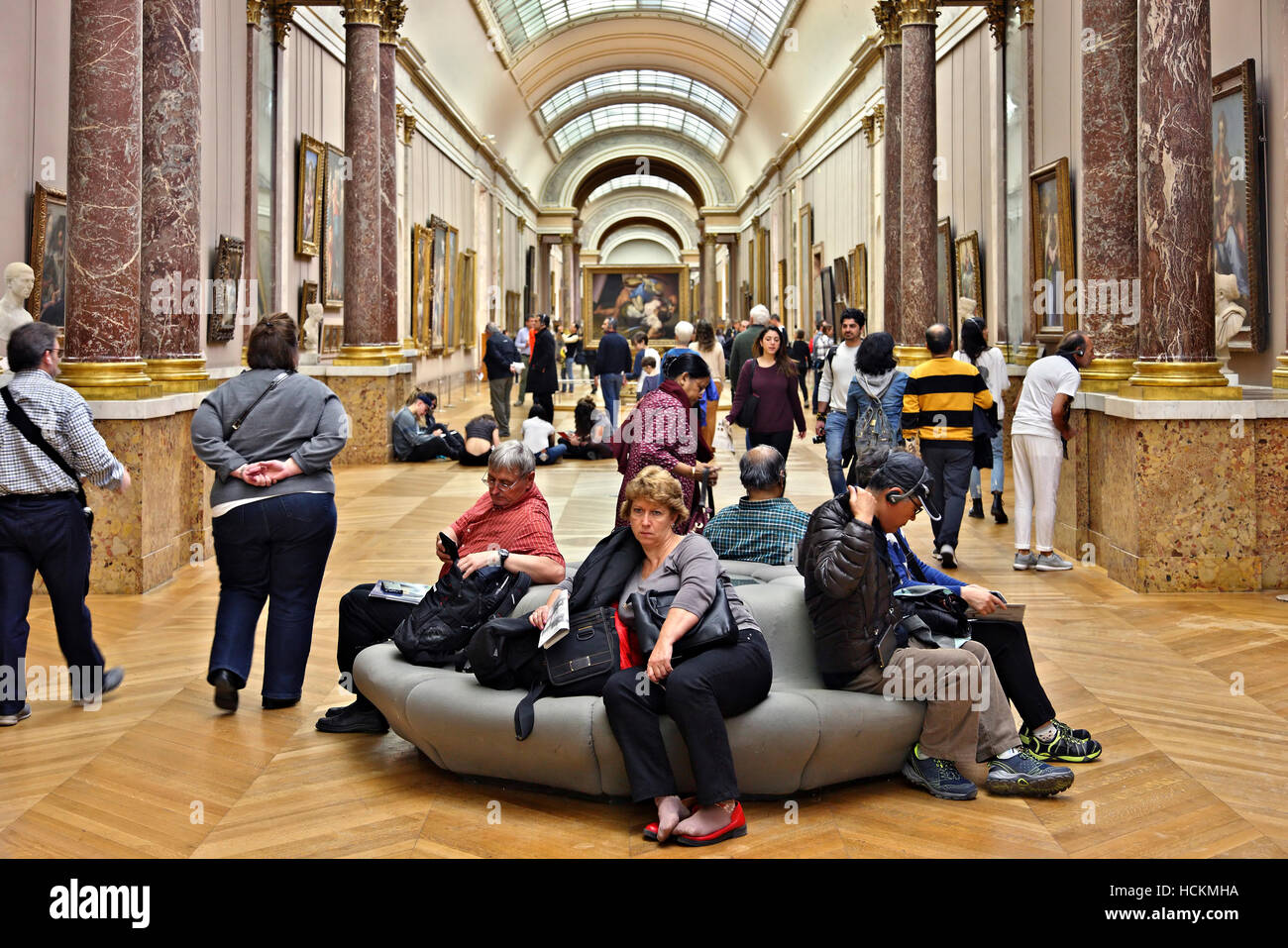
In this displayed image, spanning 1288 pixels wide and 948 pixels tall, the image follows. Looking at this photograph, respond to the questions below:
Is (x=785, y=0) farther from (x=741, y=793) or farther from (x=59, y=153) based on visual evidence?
(x=741, y=793)

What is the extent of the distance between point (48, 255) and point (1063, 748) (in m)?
8.44

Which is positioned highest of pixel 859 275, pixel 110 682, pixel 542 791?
pixel 859 275

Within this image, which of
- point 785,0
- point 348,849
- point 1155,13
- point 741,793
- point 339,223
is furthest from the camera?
point 785,0

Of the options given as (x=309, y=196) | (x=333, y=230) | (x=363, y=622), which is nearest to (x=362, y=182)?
(x=309, y=196)

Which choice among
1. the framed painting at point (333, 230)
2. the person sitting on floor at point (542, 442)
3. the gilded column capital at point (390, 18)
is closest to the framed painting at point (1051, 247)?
the person sitting on floor at point (542, 442)

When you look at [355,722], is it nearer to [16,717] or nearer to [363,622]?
[363,622]

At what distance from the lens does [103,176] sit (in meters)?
8.48

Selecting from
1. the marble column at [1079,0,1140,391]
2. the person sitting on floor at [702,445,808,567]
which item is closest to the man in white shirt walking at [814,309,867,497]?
the marble column at [1079,0,1140,391]

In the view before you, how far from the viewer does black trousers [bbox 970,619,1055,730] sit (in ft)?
16.3

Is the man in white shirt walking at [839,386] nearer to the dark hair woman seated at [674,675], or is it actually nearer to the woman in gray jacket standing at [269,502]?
the woman in gray jacket standing at [269,502]

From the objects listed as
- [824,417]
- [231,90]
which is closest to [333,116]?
[231,90]

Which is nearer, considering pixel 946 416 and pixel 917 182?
pixel 946 416

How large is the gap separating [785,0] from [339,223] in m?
15.3

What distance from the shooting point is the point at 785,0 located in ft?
97.8
